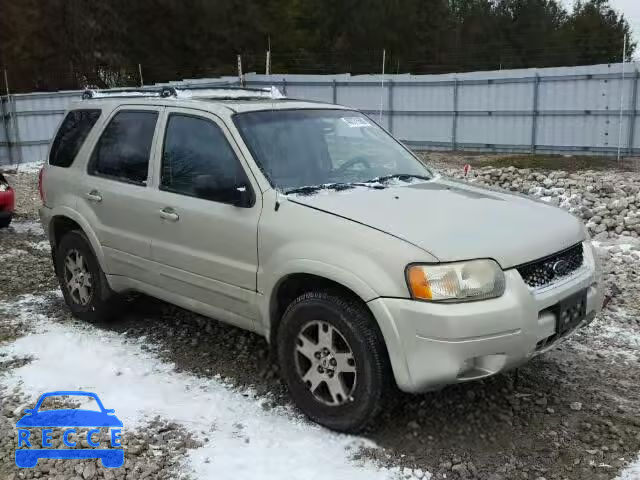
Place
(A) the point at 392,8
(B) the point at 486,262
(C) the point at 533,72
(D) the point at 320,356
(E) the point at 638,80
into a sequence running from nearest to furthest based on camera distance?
(B) the point at 486,262, (D) the point at 320,356, (E) the point at 638,80, (C) the point at 533,72, (A) the point at 392,8

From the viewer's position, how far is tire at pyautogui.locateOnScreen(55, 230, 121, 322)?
536 centimetres

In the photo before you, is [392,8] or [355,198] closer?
[355,198]

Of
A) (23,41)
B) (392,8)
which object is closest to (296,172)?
(23,41)

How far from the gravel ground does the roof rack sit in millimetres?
1827

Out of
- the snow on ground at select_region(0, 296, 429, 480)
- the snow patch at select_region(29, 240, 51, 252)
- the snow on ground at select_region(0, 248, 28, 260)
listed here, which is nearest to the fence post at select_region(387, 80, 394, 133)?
the snow patch at select_region(29, 240, 51, 252)

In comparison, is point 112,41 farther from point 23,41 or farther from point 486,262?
point 486,262

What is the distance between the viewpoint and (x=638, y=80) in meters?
16.3

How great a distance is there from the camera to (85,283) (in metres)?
5.53

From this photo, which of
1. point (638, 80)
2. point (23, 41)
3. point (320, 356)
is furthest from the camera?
point (23, 41)

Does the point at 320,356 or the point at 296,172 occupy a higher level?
the point at 296,172

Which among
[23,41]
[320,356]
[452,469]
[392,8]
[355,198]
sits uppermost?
[392,8]

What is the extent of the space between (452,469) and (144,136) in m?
3.13

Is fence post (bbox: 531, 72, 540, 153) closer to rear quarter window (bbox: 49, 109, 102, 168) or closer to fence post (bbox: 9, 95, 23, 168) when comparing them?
fence post (bbox: 9, 95, 23, 168)

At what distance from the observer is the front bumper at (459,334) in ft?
10.6
